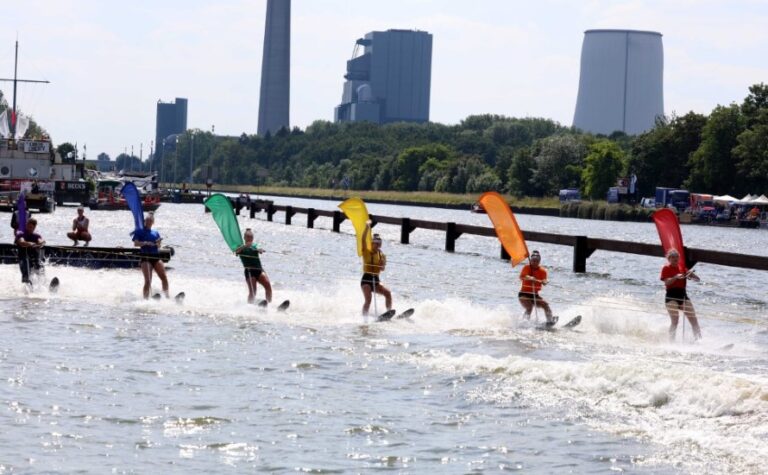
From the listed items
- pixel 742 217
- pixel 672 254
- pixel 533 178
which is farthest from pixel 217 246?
pixel 533 178

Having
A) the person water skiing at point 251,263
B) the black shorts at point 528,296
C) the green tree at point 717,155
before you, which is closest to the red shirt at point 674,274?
the black shorts at point 528,296

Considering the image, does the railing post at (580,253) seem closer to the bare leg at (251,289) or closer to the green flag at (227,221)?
the green flag at (227,221)

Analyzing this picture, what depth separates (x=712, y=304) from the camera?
33219mm

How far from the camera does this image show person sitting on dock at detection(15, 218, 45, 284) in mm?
27938

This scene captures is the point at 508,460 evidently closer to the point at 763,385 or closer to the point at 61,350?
the point at 763,385

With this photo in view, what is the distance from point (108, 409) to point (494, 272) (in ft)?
90.7

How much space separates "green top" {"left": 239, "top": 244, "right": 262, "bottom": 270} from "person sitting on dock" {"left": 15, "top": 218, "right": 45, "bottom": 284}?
17.3ft

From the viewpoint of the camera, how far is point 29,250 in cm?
2819

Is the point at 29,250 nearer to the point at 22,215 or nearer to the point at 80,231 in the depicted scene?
the point at 22,215

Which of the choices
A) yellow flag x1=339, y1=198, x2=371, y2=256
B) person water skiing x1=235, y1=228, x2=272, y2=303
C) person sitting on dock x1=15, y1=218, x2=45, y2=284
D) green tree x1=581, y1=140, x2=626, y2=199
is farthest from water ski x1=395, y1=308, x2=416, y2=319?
green tree x1=581, y1=140, x2=626, y2=199

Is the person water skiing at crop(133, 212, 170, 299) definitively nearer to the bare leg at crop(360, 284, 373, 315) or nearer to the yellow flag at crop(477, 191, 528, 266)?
the bare leg at crop(360, 284, 373, 315)

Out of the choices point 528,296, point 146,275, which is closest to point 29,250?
point 146,275

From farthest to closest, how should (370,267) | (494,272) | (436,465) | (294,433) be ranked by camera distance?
(494,272), (370,267), (294,433), (436,465)

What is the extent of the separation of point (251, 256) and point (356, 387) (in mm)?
9193
